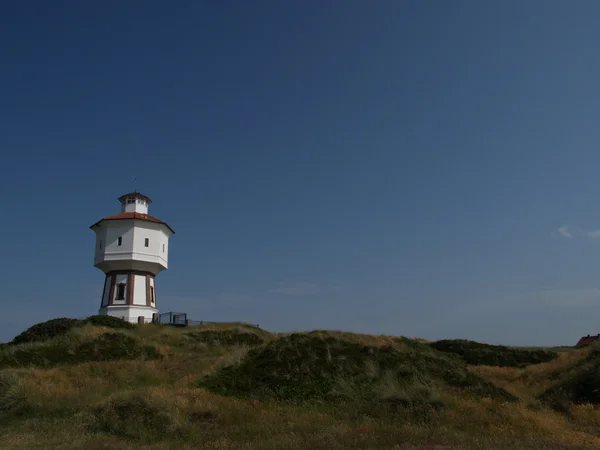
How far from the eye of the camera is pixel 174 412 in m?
12.5

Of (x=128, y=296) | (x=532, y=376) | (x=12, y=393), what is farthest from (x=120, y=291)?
(x=532, y=376)

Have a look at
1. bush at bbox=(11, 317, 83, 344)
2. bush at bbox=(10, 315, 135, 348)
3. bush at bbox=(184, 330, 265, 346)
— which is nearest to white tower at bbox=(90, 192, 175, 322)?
bush at bbox=(10, 315, 135, 348)

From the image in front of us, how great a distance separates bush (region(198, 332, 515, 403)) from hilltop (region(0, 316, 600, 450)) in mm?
63

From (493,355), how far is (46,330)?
97.6 ft

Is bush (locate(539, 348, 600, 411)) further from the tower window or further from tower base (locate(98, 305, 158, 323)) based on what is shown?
the tower window

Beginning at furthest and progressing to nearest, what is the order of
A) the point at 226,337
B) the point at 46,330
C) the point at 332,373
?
the point at 226,337, the point at 46,330, the point at 332,373

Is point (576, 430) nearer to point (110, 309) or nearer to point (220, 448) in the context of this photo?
point (220, 448)

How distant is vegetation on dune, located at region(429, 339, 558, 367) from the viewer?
106ft

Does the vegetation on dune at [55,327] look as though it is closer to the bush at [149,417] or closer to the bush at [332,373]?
the bush at [332,373]

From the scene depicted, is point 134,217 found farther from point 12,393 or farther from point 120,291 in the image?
point 12,393

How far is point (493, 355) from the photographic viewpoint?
33.8 m

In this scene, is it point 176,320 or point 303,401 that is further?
point 176,320

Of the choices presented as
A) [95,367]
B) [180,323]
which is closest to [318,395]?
[95,367]

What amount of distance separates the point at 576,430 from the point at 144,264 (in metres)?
37.1
